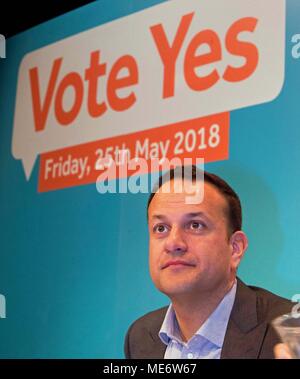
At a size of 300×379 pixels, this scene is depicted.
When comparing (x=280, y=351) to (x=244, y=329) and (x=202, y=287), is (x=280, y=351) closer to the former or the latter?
(x=244, y=329)

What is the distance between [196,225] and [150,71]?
617mm

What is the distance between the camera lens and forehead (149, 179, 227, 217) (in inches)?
87.1

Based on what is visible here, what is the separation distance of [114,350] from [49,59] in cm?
116

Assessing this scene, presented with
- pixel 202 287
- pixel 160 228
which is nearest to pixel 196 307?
pixel 202 287

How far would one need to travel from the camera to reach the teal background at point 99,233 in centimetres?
213

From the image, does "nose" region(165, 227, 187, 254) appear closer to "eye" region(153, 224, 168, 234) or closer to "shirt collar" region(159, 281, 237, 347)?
"eye" region(153, 224, 168, 234)

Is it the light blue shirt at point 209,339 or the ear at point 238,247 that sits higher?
→ the ear at point 238,247

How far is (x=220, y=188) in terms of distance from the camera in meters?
2.23

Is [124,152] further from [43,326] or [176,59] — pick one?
[43,326]

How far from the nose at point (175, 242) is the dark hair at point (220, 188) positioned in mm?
150

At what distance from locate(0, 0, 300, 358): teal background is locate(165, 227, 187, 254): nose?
15cm
